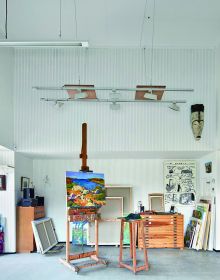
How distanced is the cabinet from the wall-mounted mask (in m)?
4.35

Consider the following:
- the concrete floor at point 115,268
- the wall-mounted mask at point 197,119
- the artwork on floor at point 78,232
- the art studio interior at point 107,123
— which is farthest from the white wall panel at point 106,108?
the concrete floor at point 115,268

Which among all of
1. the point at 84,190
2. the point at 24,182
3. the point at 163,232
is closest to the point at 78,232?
the point at 24,182

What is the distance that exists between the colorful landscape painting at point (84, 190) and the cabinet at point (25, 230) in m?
1.69

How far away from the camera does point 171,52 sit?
28.3 ft

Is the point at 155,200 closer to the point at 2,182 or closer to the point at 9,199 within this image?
the point at 9,199

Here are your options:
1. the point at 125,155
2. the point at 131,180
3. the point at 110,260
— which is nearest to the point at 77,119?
the point at 125,155

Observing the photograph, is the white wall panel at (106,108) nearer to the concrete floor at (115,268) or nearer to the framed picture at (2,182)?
the framed picture at (2,182)

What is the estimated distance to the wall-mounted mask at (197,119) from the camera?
27.0 ft

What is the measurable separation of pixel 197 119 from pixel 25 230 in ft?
16.1

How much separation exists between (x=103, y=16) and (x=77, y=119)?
8.39 feet

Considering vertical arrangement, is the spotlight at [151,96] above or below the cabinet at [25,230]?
above

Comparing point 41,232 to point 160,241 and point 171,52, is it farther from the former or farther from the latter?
point 171,52

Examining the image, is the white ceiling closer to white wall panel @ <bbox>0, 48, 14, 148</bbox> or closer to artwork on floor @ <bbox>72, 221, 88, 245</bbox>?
white wall panel @ <bbox>0, 48, 14, 148</bbox>

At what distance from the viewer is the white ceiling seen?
653 centimetres
